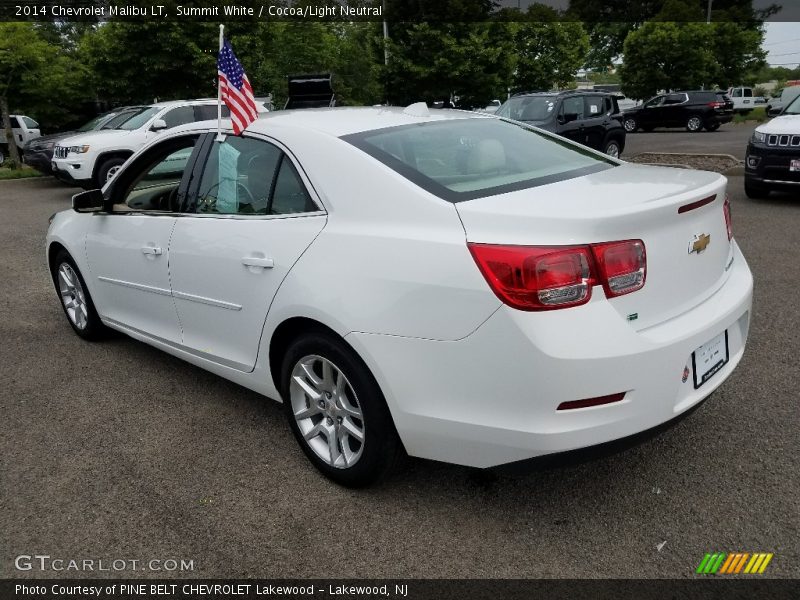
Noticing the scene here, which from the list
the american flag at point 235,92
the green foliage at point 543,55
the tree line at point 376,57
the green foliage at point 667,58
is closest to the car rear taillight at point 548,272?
the american flag at point 235,92

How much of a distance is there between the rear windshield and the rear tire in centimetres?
728

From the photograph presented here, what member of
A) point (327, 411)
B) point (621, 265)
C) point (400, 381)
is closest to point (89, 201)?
point (327, 411)

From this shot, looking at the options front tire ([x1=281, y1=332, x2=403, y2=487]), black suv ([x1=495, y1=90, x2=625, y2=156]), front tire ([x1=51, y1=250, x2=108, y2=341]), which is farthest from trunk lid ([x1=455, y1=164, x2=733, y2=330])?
black suv ([x1=495, y1=90, x2=625, y2=156])

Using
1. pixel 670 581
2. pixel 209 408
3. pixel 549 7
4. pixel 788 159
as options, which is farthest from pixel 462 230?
pixel 549 7

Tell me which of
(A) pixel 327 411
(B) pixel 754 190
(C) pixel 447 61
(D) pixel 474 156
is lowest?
(A) pixel 327 411

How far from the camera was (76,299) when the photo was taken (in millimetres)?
5172

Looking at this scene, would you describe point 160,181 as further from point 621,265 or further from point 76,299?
point 621,265

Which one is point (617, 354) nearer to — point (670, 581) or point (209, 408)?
point (670, 581)

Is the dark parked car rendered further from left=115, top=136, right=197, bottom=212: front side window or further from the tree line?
left=115, top=136, right=197, bottom=212: front side window

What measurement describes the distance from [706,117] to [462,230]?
28.7 metres

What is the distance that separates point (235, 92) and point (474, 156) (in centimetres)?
139

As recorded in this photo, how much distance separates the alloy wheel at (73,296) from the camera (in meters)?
5.03

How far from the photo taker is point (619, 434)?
2.44 metres

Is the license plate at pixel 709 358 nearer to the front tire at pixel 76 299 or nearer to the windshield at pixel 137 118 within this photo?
the front tire at pixel 76 299
